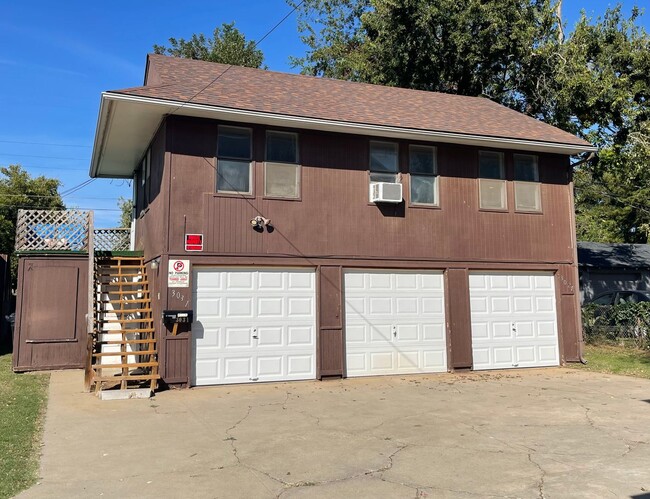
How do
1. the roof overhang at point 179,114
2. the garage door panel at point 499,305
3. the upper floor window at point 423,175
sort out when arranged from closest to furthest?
the roof overhang at point 179,114 < the upper floor window at point 423,175 < the garage door panel at point 499,305

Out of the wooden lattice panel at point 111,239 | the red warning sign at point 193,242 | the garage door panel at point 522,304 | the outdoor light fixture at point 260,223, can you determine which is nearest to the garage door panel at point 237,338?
the red warning sign at point 193,242

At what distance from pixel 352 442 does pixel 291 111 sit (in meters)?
6.88

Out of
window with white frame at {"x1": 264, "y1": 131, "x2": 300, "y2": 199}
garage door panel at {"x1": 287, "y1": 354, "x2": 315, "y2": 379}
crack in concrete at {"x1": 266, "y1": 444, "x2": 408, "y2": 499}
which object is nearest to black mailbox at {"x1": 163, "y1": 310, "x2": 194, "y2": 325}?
garage door panel at {"x1": 287, "y1": 354, "x2": 315, "y2": 379}

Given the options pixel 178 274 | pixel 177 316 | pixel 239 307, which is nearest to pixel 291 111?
pixel 178 274

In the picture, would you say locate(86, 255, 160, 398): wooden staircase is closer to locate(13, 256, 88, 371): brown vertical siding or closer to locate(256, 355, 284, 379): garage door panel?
locate(13, 256, 88, 371): brown vertical siding

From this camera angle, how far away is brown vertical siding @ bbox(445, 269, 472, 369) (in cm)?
1208

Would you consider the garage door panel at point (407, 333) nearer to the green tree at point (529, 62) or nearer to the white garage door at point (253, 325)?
the white garage door at point (253, 325)

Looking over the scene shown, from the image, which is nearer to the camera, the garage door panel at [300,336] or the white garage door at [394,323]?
the garage door panel at [300,336]

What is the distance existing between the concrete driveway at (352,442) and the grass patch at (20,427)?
0.17 metres

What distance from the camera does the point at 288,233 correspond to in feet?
36.6

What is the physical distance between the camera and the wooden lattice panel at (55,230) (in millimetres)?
12328

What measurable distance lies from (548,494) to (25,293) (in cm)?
1147

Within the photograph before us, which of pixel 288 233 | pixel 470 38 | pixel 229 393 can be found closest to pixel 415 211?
pixel 288 233

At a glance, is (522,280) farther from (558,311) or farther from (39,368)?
(39,368)
